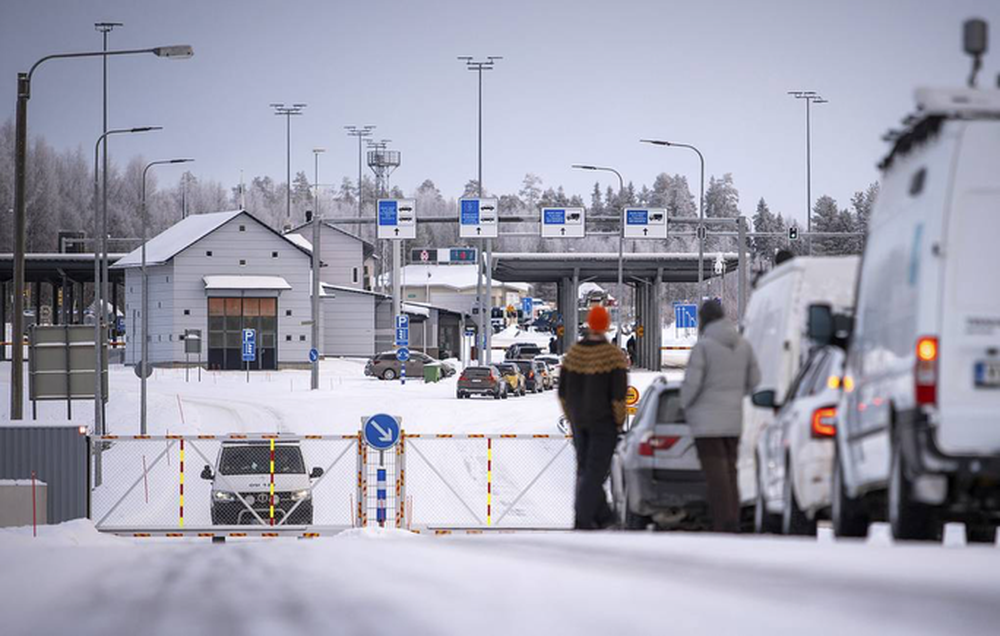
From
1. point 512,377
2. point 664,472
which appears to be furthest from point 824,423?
point 512,377

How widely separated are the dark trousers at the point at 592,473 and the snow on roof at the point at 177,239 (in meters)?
A: 86.9

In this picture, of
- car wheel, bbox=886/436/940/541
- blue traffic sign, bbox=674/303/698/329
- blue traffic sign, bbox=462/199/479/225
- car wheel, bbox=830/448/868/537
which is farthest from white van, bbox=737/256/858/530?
blue traffic sign, bbox=462/199/479/225

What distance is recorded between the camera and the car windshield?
27531 millimetres

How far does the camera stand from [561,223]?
7444 cm

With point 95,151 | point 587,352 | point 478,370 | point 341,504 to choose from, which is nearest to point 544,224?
point 478,370

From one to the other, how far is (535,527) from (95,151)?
29137 millimetres

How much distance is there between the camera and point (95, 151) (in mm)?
50625

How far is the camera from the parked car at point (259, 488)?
2711 cm

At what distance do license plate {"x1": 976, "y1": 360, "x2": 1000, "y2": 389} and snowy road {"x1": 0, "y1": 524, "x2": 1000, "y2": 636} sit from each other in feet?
1.54

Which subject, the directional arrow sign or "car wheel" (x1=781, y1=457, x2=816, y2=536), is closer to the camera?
"car wheel" (x1=781, y1=457, x2=816, y2=536)

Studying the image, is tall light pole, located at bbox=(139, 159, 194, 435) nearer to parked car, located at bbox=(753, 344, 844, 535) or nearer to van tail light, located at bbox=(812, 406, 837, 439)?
parked car, located at bbox=(753, 344, 844, 535)

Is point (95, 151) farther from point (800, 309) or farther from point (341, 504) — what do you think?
point (800, 309)

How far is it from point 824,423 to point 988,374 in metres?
2.04

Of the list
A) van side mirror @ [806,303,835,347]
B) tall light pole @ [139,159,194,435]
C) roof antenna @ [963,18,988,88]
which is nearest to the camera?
roof antenna @ [963,18,988,88]
